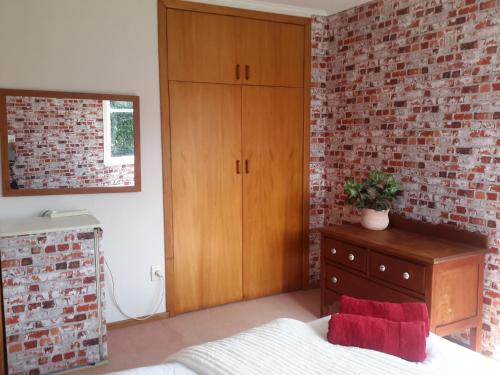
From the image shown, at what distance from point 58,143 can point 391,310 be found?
2323mm

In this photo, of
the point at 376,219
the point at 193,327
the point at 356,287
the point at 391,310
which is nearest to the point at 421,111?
the point at 376,219

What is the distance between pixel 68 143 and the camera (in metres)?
3.03

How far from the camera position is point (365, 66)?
3.62 metres

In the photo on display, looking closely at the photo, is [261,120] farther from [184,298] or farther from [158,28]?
[184,298]

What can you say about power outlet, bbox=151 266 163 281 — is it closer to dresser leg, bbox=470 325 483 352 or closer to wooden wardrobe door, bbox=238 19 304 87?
wooden wardrobe door, bbox=238 19 304 87

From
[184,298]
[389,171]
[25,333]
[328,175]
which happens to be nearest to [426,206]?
[389,171]

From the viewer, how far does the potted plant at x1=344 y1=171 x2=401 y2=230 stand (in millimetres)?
3248

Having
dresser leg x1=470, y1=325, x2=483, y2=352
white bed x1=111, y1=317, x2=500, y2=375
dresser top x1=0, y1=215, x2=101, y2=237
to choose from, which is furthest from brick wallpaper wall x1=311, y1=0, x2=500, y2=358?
dresser top x1=0, y1=215, x2=101, y2=237

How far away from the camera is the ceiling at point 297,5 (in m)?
3.61

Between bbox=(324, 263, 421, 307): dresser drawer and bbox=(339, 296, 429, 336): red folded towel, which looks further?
bbox=(324, 263, 421, 307): dresser drawer

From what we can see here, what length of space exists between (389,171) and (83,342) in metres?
2.46

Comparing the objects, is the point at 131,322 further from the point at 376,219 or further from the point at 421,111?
the point at 421,111

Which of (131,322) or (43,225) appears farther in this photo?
(131,322)

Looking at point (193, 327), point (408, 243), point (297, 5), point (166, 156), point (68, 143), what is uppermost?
point (297, 5)
